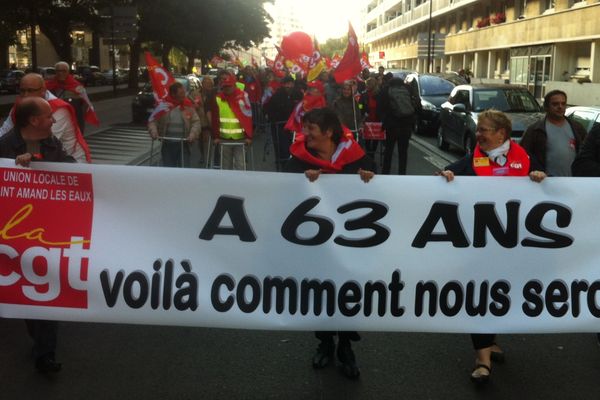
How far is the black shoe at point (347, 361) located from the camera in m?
4.43

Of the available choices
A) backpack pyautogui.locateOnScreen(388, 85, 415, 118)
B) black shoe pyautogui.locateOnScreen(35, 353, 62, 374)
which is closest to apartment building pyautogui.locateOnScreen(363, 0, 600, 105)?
backpack pyautogui.locateOnScreen(388, 85, 415, 118)

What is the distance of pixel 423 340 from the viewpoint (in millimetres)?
5125

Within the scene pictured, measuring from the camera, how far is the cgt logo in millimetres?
4230

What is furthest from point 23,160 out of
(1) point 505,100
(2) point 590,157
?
(1) point 505,100

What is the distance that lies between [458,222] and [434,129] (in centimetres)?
1687

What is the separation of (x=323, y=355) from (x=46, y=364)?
66.3 inches

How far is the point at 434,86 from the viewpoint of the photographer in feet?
72.6

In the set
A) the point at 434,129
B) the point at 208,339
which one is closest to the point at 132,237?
Result: the point at 208,339

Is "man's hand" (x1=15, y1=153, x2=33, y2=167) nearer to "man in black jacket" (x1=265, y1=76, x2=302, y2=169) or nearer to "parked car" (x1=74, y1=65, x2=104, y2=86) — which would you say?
"man in black jacket" (x1=265, y1=76, x2=302, y2=169)

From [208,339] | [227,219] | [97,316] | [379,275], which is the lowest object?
[208,339]

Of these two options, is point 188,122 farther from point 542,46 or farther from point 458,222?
point 542,46

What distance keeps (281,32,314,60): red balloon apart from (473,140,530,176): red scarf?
1434 centimetres

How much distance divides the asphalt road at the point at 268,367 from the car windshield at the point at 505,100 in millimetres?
10729

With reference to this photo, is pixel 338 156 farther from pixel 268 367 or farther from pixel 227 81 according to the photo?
pixel 227 81
